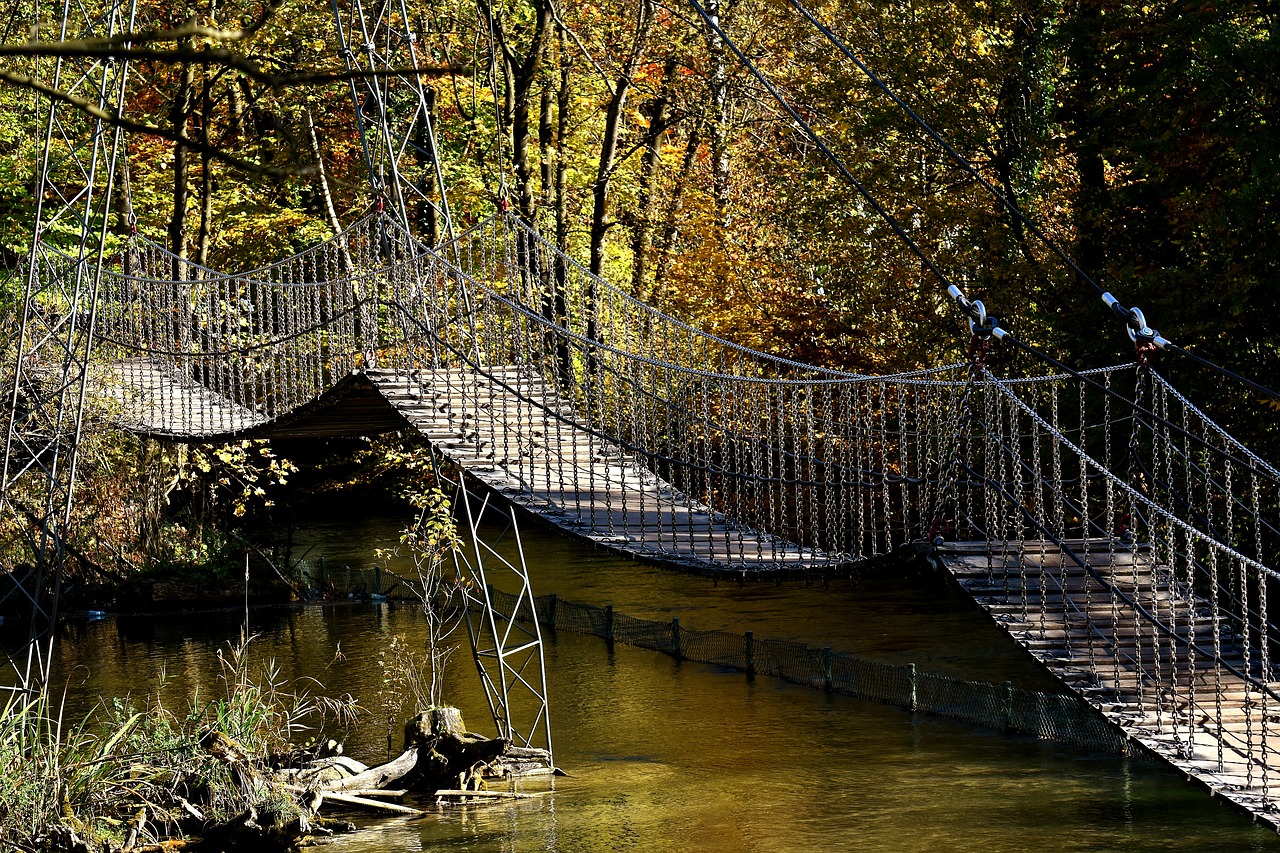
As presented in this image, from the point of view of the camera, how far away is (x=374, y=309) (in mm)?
8203

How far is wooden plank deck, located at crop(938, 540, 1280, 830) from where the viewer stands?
168 inches

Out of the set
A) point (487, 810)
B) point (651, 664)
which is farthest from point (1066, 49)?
point (487, 810)

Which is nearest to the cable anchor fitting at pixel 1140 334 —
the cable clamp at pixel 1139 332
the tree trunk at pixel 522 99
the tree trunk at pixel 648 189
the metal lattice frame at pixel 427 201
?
the cable clamp at pixel 1139 332

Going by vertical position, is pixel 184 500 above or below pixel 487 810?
above

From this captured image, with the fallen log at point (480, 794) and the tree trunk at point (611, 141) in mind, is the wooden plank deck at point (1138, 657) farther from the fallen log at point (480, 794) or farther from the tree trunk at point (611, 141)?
the tree trunk at point (611, 141)

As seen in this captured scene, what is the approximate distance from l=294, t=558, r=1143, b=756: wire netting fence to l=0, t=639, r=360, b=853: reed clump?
8.68 ft

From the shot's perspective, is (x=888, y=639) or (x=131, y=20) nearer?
(x=131, y=20)

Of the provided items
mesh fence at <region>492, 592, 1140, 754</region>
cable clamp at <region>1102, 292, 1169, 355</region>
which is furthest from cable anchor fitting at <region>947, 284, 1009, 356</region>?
mesh fence at <region>492, 592, 1140, 754</region>

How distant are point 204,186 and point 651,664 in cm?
742

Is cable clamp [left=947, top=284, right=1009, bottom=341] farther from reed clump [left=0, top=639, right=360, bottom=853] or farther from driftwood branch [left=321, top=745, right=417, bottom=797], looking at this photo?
driftwood branch [left=321, top=745, right=417, bottom=797]

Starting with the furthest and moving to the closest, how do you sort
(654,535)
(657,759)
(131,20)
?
1. (657,759)
2. (654,535)
3. (131,20)

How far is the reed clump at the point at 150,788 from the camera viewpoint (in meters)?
6.21

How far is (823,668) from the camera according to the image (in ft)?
35.5

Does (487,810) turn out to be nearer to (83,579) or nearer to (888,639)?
(888,639)
